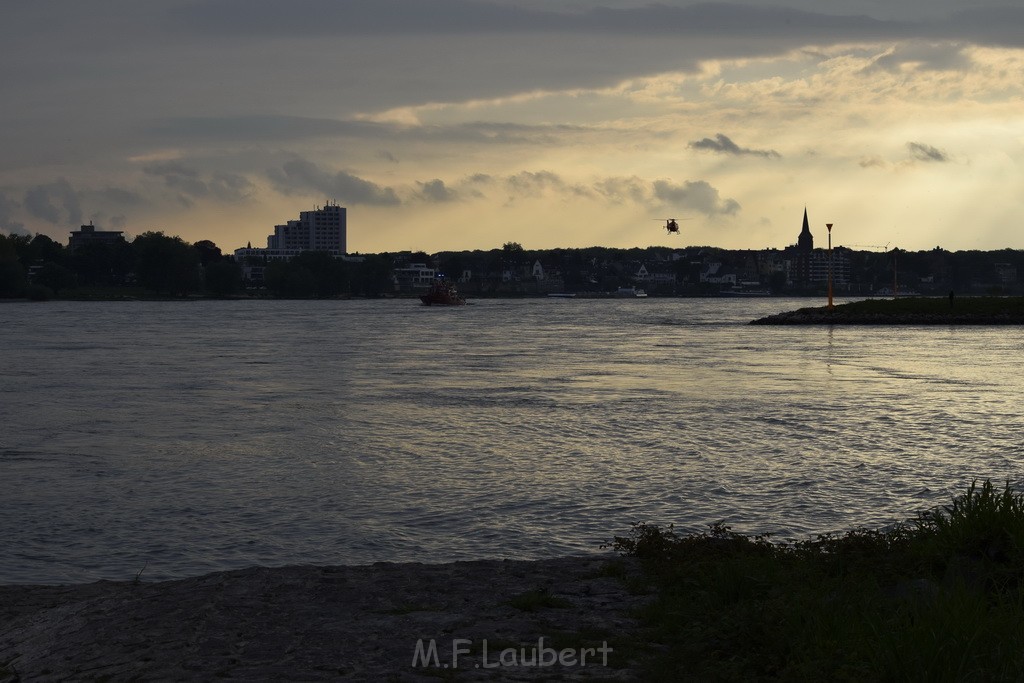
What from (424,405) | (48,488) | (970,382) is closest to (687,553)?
(48,488)

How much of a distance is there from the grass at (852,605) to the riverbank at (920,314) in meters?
109

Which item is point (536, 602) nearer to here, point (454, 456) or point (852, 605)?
point (852, 605)

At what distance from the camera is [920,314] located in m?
117

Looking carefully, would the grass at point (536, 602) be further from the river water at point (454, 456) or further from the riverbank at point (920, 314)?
the riverbank at point (920, 314)

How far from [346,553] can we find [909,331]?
94.6 metres

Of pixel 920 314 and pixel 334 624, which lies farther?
pixel 920 314

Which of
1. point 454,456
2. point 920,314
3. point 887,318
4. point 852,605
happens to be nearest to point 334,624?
point 852,605

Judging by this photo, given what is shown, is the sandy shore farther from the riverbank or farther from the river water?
the riverbank

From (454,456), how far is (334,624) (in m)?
13.5

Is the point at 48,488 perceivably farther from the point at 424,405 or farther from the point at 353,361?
the point at 353,361

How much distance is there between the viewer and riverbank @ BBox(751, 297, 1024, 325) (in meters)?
113

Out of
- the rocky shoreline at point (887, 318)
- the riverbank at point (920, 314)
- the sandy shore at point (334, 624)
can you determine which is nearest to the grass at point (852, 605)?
the sandy shore at point (334, 624)

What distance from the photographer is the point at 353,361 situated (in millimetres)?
60562

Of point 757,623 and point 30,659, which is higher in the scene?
point 757,623
